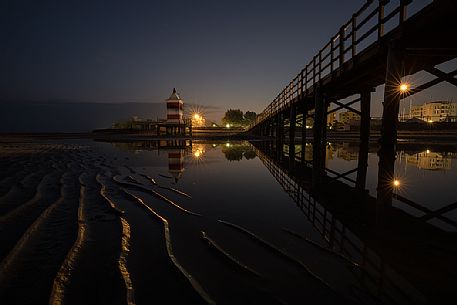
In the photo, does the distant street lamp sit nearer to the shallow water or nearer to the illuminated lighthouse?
the shallow water

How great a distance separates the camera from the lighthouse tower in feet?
121

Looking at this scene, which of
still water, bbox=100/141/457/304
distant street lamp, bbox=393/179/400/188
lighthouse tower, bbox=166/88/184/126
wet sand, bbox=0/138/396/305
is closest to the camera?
wet sand, bbox=0/138/396/305

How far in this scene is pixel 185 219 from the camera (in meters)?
4.50

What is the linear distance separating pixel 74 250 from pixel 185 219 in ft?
5.83

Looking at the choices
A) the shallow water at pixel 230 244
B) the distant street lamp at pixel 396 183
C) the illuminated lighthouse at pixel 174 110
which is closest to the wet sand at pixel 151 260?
the shallow water at pixel 230 244

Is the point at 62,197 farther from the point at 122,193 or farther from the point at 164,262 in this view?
the point at 164,262

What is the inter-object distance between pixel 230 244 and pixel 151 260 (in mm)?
1097

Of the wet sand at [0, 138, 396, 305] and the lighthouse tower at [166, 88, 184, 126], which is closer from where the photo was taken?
the wet sand at [0, 138, 396, 305]

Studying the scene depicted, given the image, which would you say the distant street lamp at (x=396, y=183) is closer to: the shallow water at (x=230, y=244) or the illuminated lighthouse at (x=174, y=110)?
the shallow water at (x=230, y=244)

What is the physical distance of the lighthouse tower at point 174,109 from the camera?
37.0m

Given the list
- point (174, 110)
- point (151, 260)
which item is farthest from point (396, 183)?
point (174, 110)

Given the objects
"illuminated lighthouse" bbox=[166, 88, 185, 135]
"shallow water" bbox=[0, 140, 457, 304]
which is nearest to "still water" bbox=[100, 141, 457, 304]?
"shallow water" bbox=[0, 140, 457, 304]

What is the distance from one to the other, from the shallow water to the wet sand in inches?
0.6

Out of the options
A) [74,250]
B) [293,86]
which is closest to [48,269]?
[74,250]
